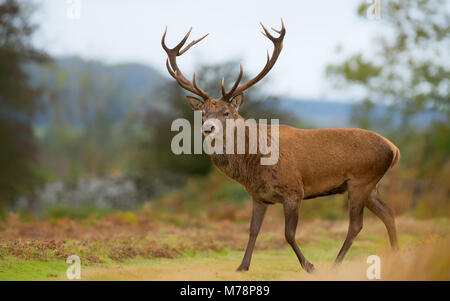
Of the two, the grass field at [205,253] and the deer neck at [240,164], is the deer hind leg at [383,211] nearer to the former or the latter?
the grass field at [205,253]

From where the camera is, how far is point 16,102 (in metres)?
19.2

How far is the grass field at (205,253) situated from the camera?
5.98 m

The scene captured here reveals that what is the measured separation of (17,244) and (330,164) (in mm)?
4551

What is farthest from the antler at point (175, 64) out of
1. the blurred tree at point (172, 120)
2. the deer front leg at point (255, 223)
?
the blurred tree at point (172, 120)

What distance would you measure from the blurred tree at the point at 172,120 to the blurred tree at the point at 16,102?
476 cm

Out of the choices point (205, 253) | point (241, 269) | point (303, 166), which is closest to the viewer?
point (241, 269)

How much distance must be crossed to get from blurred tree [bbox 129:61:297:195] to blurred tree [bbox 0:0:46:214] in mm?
4760

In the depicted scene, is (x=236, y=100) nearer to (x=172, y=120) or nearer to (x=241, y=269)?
(x=241, y=269)

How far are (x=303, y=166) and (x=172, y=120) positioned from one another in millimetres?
15513
